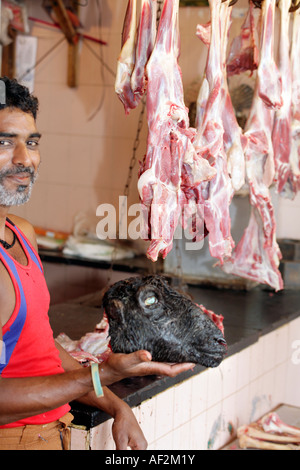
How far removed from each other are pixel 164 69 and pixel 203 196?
55 centimetres

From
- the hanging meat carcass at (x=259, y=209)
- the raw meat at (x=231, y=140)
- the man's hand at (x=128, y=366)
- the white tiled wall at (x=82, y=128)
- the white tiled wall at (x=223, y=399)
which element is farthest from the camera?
the white tiled wall at (x=82, y=128)

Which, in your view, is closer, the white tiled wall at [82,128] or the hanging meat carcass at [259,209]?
the hanging meat carcass at [259,209]

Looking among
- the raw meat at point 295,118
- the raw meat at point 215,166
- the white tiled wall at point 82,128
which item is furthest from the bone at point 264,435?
the white tiled wall at point 82,128

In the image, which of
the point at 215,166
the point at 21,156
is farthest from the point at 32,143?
the point at 215,166

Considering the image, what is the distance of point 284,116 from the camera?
3096mm

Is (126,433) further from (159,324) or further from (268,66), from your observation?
(268,66)

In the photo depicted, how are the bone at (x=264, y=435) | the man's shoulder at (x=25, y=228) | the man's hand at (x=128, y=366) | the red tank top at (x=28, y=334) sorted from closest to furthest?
the man's hand at (x=128, y=366) < the red tank top at (x=28, y=334) < the man's shoulder at (x=25, y=228) < the bone at (x=264, y=435)

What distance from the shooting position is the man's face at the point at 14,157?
6.45 ft

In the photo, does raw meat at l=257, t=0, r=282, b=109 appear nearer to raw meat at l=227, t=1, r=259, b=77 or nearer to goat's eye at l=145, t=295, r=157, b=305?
raw meat at l=227, t=1, r=259, b=77

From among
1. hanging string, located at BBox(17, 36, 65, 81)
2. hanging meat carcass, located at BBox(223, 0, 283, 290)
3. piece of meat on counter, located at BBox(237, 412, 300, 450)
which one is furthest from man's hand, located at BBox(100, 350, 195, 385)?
hanging string, located at BBox(17, 36, 65, 81)

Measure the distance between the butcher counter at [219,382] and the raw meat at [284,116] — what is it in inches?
34.0

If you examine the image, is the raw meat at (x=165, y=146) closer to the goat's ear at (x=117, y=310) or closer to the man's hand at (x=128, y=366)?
the goat's ear at (x=117, y=310)

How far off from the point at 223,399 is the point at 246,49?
1.74 m
